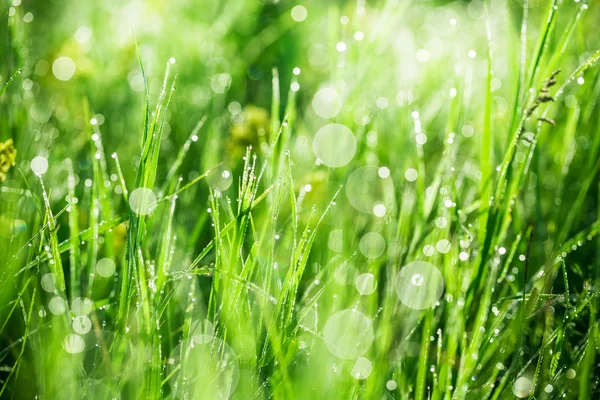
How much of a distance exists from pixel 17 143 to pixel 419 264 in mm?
724

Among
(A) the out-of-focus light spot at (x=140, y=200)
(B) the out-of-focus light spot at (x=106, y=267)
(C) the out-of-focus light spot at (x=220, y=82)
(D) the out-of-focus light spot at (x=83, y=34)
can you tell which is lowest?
(B) the out-of-focus light spot at (x=106, y=267)

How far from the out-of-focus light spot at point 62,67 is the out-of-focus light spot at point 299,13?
0.75m

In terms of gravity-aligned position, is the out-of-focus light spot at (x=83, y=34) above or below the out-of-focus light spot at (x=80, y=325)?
above

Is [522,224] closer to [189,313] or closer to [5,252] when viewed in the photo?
[189,313]

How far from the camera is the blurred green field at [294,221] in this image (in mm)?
639

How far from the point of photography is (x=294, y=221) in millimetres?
662

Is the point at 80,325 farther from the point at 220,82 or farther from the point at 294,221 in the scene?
the point at 220,82

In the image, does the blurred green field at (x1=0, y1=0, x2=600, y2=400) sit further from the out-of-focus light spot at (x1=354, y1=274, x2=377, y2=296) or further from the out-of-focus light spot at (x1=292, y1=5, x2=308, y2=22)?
the out-of-focus light spot at (x1=292, y1=5, x2=308, y2=22)

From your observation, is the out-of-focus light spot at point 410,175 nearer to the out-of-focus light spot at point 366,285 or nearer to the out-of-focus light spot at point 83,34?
the out-of-focus light spot at point 366,285

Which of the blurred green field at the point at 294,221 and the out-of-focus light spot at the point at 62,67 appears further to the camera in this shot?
the out-of-focus light spot at the point at 62,67

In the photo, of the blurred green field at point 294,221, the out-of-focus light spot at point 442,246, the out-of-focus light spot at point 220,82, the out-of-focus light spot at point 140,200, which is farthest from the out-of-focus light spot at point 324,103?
the out-of-focus light spot at point 140,200

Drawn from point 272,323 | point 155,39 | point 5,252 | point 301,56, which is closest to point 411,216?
point 272,323

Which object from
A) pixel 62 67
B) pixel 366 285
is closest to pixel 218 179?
pixel 366 285

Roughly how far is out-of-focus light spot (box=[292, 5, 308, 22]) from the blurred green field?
0.63 ft
